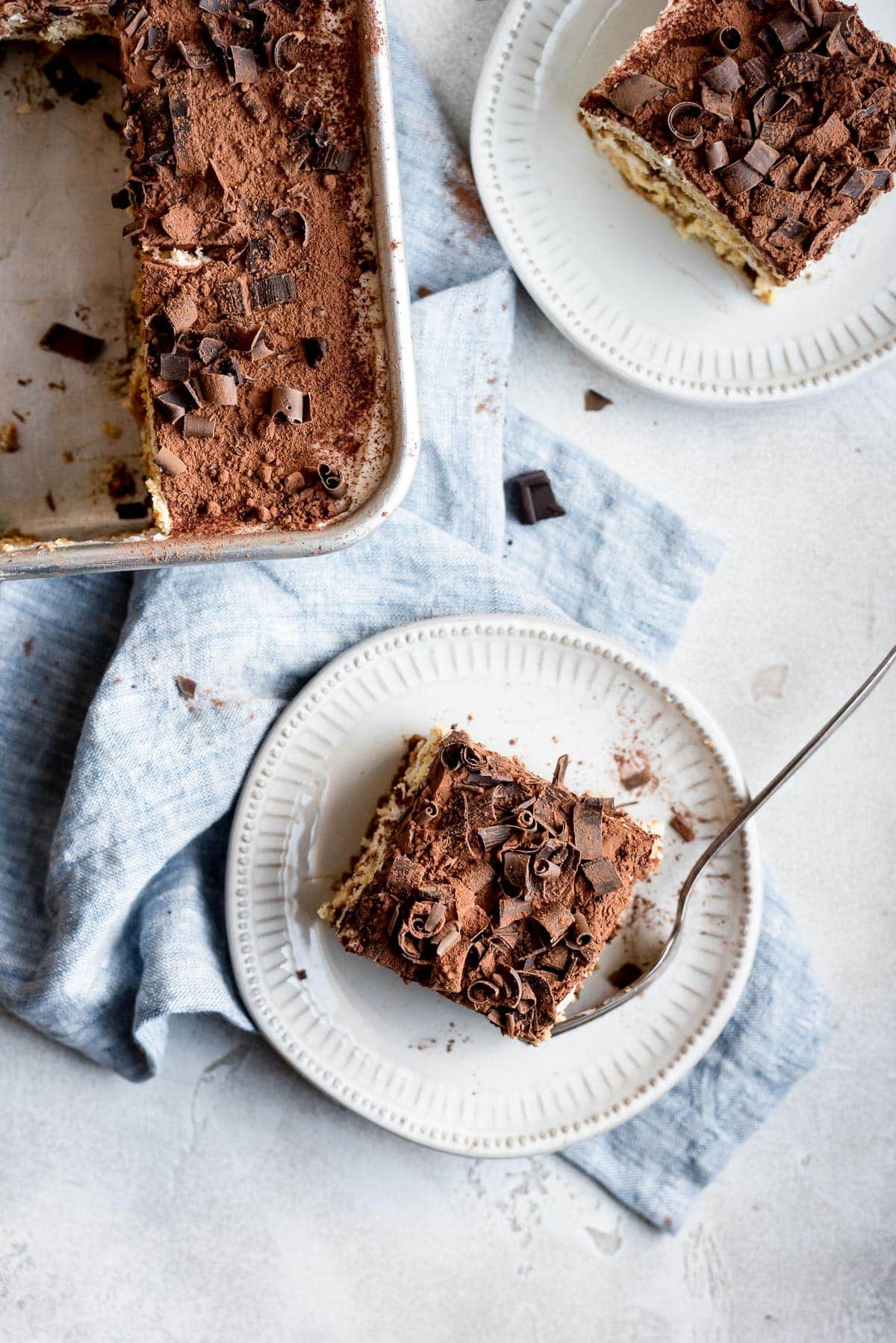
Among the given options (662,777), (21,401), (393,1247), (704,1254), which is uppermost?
(662,777)

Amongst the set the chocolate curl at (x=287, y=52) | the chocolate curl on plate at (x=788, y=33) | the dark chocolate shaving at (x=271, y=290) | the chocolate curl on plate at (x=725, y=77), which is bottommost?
the dark chocolate shaving at (x=271, y=290)

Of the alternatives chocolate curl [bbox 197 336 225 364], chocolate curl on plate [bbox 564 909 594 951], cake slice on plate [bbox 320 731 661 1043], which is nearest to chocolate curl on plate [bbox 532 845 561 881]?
cake slice on plate [bbox 320 731 661 1043]

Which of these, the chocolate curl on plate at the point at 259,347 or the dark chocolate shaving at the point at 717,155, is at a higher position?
the dark chocolate shaving at the point at 717,155

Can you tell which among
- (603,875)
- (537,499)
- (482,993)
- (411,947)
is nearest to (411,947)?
(411,947)

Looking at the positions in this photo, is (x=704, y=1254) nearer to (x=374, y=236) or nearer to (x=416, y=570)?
(x=416, y=570)

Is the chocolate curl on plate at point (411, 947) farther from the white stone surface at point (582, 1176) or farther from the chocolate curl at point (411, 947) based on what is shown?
the white stone surface at point (582, 1176)

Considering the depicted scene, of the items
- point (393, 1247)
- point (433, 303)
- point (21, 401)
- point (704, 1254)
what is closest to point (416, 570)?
point (433, 303)

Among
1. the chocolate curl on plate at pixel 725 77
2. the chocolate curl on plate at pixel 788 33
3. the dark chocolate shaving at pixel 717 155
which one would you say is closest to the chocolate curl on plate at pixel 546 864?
the dark chocolate shaving at pixel 717 155
